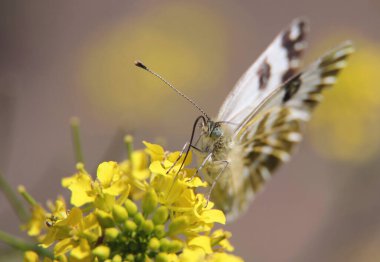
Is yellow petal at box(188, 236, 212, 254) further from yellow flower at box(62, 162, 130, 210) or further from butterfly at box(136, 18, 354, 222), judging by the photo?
butterfly at box(136, 18, 354, 222)

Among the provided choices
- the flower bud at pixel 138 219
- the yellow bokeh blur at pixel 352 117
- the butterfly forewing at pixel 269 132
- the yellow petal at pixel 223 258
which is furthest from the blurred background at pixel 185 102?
the yellow petal at pixel 223 258

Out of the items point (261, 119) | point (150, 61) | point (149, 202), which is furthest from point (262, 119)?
point (150, 61)

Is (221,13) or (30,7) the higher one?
(221,13)

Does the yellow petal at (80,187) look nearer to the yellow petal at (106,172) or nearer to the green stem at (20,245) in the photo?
the yellow petal at (106,172)

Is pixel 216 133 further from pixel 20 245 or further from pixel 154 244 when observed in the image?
pixel 20 245

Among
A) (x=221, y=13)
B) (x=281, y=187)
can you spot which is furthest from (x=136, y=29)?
(x=281, y=187)

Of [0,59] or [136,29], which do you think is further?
[0,59]

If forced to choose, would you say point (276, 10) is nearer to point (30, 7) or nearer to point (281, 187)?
point (281, 187)

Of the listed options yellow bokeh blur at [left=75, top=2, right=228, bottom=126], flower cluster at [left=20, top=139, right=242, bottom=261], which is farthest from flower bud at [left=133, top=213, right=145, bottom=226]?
yellow bokeh blur at [left=75, top=2, right=228, bottom=126]
